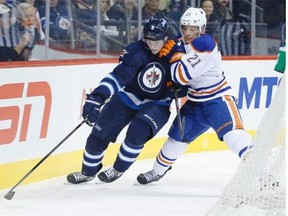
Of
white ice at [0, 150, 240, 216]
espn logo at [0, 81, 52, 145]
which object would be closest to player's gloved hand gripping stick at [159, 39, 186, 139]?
white ice at [0, 150, 240, 216]

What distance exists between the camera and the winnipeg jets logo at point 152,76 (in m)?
4.89

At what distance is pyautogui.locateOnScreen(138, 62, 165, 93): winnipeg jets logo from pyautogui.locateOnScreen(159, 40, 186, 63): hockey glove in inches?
2.6

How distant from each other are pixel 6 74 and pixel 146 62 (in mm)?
767

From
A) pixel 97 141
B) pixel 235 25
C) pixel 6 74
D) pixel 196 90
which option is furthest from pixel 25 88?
pixel 235 25

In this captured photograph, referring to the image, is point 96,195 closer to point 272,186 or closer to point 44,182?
point 44,182

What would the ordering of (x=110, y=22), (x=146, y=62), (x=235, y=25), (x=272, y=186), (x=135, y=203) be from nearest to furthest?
(x=272, y=186)
(x=135, y=203)
(x=146, y=62)
(x=110, y=22)
(x=235, y=25)

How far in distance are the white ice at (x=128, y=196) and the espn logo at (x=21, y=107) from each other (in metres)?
0.30

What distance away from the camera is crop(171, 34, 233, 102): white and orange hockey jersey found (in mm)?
4656

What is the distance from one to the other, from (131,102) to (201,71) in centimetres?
49

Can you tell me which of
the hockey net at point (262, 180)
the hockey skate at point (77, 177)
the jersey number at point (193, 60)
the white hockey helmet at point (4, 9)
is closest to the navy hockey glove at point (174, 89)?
the jersey number at point (193, 60)

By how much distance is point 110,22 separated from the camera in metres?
6.58

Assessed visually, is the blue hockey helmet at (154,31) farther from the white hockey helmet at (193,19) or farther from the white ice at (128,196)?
the white ice at (128,196)

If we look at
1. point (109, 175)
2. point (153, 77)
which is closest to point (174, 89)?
point (153, 77)

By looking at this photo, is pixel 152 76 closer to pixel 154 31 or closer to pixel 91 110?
pixel 154 31
